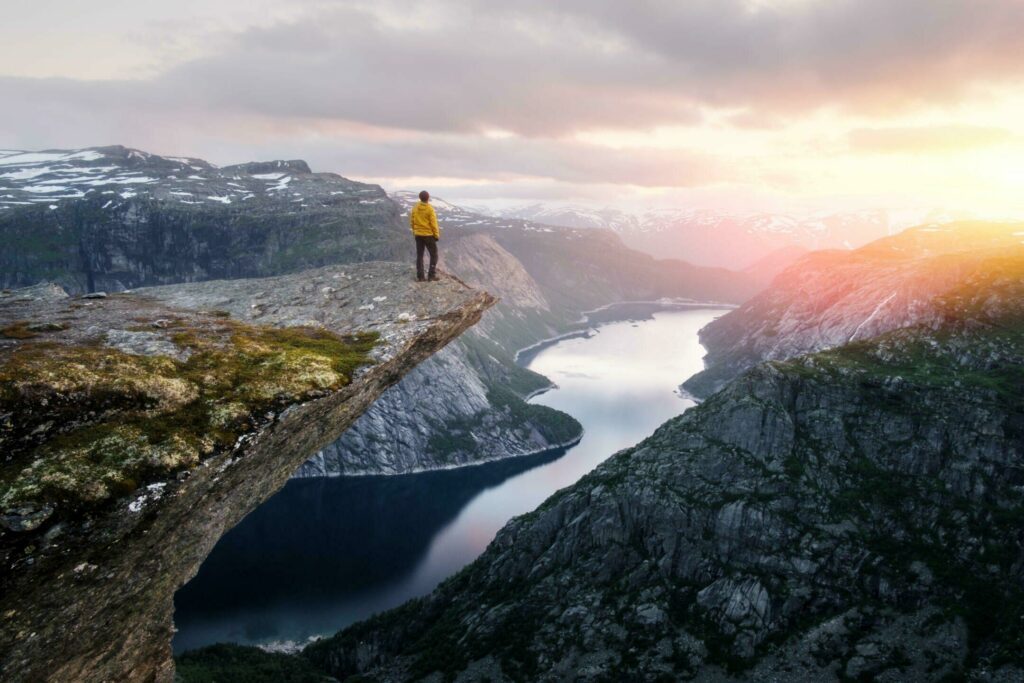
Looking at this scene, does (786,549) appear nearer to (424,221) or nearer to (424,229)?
(424,229)

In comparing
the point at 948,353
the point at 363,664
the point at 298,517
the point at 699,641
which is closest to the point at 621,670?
the point at 699,641

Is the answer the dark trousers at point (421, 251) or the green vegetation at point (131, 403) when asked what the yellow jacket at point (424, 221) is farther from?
the green vegetation at point (131, 403)

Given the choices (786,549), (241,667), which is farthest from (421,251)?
(241,667)

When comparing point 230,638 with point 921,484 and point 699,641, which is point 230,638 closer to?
point 699,641

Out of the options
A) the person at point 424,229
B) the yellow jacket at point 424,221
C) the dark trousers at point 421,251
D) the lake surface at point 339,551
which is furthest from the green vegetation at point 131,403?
the lake surface at point 339,551

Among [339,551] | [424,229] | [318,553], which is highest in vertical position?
[424,229]

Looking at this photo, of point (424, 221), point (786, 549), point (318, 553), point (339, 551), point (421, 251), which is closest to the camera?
point (424, 221)

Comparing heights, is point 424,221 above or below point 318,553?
above
